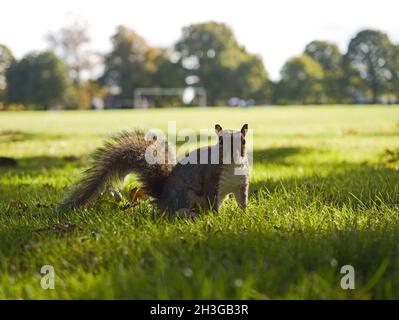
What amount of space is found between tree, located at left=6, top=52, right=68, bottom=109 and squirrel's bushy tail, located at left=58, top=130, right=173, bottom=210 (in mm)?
54881

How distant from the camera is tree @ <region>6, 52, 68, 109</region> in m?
54.4

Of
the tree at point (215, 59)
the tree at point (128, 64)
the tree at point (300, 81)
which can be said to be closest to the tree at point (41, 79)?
the tree at point (128, 64)

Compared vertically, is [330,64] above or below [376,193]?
above

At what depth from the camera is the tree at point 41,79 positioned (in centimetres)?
5444

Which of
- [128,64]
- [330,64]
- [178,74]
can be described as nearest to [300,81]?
[330,64]

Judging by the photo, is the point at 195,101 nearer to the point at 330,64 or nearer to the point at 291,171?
the point at 330,64

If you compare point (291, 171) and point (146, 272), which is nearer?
point (146, 272)

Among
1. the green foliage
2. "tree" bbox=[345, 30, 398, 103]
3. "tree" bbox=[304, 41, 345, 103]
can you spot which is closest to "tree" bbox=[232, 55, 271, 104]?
"tree" bbox=[304, 41, 345, 103]

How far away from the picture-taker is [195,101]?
58906mm

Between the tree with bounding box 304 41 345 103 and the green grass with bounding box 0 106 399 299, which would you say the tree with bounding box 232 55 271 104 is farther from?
the green grass with bounding box 0 106 399 299

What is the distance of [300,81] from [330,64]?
11.4ft

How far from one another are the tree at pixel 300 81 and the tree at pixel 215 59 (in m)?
6.30
